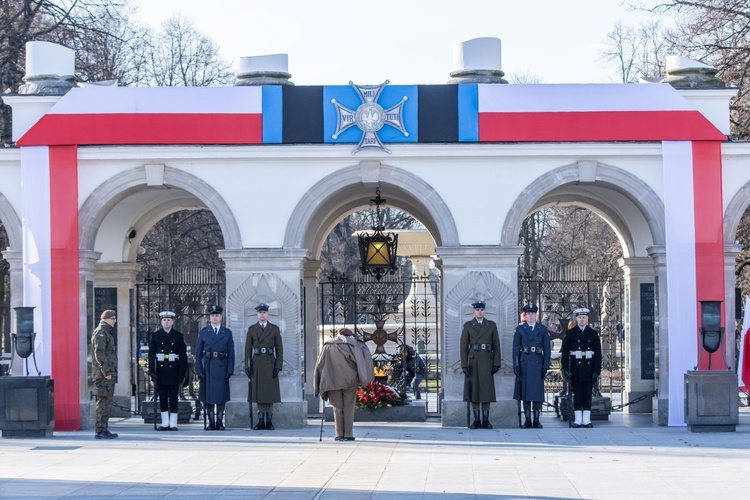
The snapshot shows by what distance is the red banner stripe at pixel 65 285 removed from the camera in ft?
60.4

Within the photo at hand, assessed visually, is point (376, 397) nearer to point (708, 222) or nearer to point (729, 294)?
point (729, 294)

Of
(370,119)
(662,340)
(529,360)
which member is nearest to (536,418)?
(529,360)

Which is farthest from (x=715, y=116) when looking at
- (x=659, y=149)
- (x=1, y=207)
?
(x=1, y=207)

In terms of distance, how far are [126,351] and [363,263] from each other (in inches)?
158

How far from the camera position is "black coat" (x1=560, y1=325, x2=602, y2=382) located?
723 inches

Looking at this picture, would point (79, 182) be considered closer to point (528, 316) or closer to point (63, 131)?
point (63, 131)

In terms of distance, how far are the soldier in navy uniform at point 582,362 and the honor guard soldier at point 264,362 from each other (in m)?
3.80

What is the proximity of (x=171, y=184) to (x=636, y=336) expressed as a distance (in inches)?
289

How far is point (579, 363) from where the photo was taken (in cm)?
1838

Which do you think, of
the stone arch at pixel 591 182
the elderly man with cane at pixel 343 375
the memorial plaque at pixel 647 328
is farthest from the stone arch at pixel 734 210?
the elderly man with cane at pixel 343 375

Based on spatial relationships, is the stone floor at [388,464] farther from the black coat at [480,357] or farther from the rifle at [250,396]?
the black coat at [480,357]

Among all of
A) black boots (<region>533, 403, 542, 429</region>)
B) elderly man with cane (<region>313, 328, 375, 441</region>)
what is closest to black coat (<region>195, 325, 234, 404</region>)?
elderly man with cane (<region>313, 328, 375, 441</region>)

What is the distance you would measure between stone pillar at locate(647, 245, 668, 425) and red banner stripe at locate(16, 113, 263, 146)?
5.54m

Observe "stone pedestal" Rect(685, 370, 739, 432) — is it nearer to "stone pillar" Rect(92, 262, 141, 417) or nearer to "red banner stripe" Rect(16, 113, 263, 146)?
"red banner stripe" Rect(16, 113, 263, 146)
